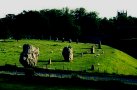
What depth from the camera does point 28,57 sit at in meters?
58.7

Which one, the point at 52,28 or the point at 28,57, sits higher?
the point at 52,28

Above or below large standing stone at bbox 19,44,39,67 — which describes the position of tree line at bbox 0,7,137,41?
above

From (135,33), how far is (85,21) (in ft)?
170

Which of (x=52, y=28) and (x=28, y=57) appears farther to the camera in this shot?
(x=52, y=28)

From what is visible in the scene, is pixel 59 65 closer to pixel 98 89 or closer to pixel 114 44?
pixel 98 89

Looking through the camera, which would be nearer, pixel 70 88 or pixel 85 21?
pixel 70 88

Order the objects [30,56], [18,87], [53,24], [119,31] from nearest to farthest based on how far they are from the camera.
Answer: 1. [18,87]
2. [30,56]
3. [119,31]
4. [53,24]

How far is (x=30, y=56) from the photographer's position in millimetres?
59156

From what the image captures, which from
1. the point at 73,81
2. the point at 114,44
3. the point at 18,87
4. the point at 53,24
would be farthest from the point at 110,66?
the point at 53,24

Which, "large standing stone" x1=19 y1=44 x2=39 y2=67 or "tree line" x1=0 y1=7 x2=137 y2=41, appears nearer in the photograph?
"large standing stone" x1=19 y1=44 x2=39 y2=67

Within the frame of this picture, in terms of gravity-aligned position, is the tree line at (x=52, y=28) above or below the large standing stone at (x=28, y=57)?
above

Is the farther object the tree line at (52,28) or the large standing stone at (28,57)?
the tree line at (52,28)

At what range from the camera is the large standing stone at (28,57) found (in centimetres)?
5778

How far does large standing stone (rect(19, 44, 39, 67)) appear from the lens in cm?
5778
